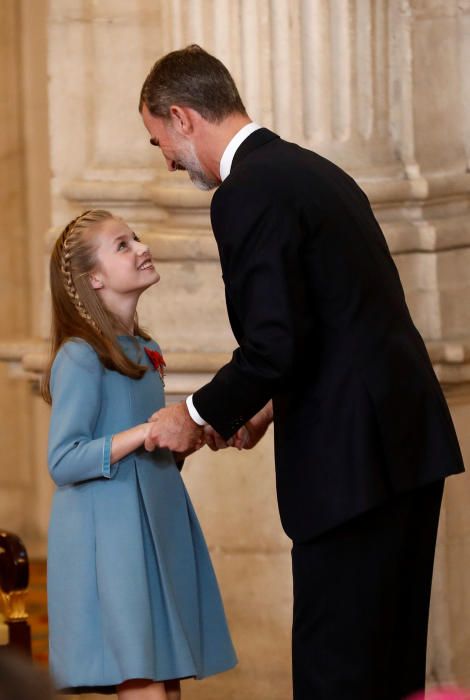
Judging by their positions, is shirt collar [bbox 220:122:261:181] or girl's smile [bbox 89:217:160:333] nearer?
shirt collar [bbox 220:122:261:181]


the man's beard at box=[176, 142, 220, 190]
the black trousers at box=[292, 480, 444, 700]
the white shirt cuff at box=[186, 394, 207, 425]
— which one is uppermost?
the man's beard at box=[176, 142, 220, 190]

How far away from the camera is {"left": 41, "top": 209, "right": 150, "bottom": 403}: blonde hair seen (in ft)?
11.8

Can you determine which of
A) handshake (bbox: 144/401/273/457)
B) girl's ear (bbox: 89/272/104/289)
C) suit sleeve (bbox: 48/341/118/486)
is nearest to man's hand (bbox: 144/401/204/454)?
handshake (bbox: 144/401/273/457)

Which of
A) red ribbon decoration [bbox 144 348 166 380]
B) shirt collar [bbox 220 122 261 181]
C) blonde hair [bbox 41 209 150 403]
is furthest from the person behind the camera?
red ribbon decoration [bbox 144 348 166 380]

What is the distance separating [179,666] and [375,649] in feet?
1.71

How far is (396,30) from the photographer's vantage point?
5.18m

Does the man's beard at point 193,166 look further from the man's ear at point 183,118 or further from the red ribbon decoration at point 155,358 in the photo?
the red ribbon decoration at point 155,358

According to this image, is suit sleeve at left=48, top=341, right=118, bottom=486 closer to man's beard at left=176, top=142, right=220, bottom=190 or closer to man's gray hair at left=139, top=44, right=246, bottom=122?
man's beard at left=176, top=142, right=220, bottom=190

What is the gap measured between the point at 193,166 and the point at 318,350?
58 centimetres

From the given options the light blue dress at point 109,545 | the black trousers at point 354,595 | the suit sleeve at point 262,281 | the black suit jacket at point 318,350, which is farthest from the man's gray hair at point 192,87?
the black trousers at point 354,595

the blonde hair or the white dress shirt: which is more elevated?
the white dress shirt

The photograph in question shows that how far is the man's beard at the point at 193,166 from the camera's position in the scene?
11.5 ft

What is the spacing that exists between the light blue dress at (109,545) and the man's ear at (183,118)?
1.84 feet

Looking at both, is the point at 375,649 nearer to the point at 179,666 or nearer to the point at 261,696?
the point at 179,666
